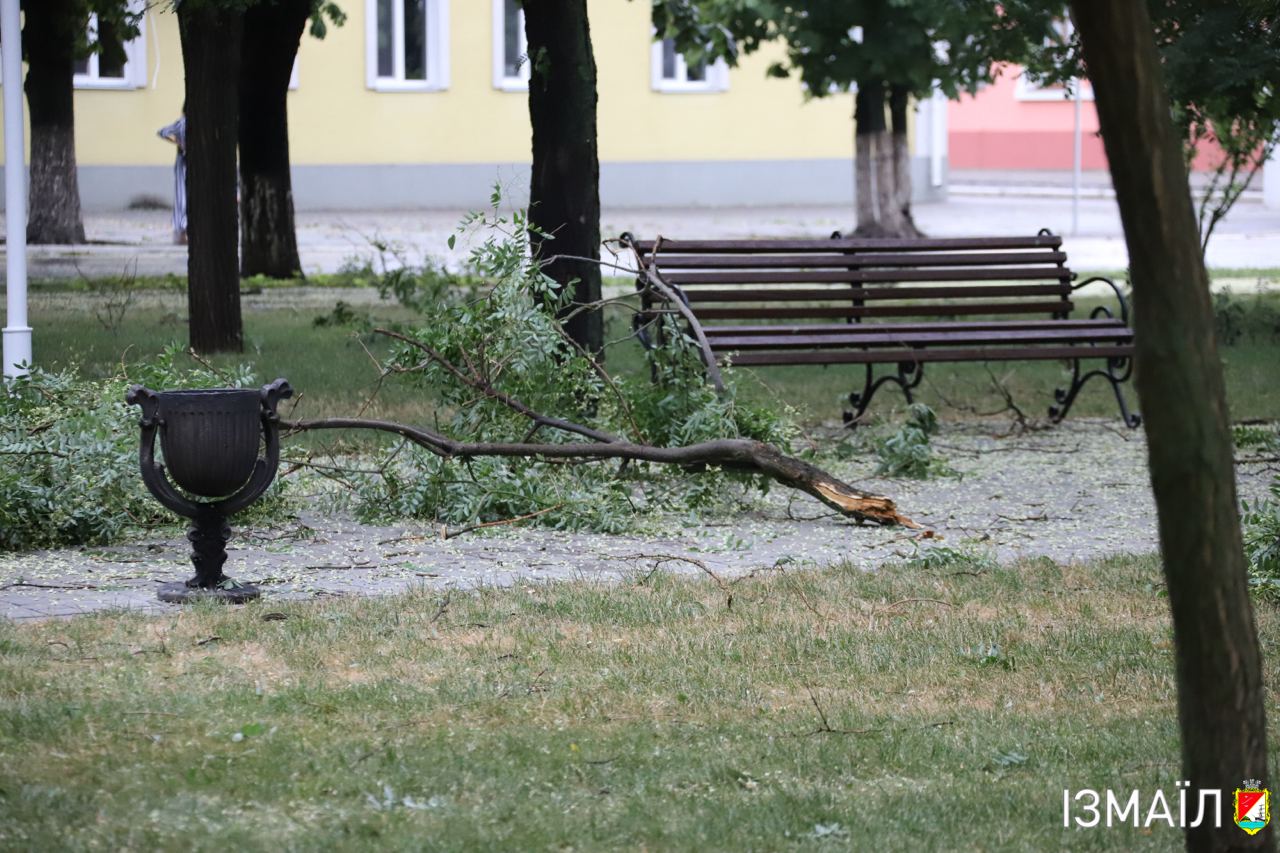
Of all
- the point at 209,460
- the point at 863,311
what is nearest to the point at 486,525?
the point at 209,460

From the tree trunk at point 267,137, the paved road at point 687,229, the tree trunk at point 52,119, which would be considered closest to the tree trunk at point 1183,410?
the tree trunk at point 267,137

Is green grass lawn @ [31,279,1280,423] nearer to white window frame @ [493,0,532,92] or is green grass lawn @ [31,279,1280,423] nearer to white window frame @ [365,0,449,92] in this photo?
white window frame @ [365,0,449,92]

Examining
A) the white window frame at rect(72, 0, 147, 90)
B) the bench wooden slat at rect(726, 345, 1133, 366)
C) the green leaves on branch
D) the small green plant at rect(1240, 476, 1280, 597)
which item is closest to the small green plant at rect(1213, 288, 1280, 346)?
the bench wooden slat at rect(726, 345, 1133, 366)

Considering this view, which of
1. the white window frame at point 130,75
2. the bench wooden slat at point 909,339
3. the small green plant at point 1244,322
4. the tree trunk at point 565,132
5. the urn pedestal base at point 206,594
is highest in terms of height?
the white window frame at point 130,75

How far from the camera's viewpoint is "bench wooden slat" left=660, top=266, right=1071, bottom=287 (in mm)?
10266

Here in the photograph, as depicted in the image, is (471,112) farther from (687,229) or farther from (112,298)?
(112,298)

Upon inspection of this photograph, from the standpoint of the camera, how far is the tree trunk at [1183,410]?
3086 mm

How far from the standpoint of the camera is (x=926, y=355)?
963 cm

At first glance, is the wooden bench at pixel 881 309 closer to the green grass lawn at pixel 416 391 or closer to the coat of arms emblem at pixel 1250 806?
the green grass lawn at pixel 416 391

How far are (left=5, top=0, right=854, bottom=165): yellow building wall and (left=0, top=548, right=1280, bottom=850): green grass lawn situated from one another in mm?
25549

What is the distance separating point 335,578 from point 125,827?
2.55m

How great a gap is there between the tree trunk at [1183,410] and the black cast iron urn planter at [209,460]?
338 centimetres

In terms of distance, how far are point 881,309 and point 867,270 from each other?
0.88 feet

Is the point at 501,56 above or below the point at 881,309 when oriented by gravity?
above
